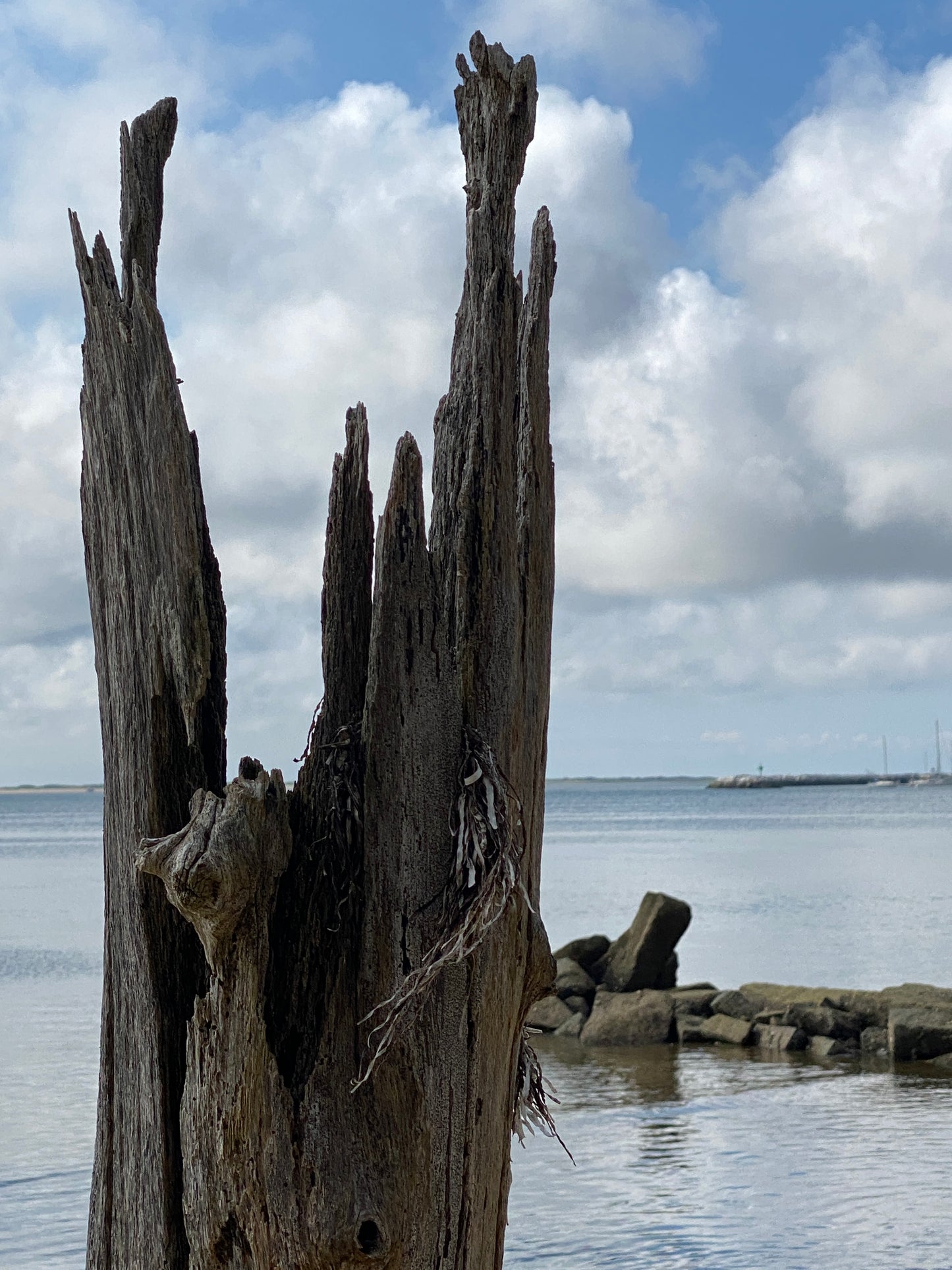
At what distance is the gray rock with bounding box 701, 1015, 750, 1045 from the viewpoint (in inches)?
795

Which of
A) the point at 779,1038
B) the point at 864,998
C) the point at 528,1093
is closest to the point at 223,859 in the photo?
the point at 528,1093

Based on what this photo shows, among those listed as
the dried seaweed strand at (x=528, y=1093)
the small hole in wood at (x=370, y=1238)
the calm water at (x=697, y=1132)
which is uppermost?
the dried seaweed strand at (x=528, y=1093)

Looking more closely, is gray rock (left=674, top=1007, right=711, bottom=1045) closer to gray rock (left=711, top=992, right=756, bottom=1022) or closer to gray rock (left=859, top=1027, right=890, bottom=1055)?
gray rock (left=711, top=992, right=756, bottom=1022)

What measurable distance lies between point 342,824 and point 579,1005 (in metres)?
18.0

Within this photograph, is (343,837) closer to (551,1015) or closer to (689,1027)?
(689,1027)

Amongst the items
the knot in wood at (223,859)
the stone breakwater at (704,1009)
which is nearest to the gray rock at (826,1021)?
the stone breakwater at (704,1009)

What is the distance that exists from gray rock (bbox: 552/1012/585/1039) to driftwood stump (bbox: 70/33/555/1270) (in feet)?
54.2

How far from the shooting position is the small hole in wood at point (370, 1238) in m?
4.40

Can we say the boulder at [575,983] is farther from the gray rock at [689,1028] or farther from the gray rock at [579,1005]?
the gray rock at [689,1028]

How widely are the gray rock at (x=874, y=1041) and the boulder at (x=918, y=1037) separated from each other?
0.50m

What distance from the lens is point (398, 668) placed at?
4.65m

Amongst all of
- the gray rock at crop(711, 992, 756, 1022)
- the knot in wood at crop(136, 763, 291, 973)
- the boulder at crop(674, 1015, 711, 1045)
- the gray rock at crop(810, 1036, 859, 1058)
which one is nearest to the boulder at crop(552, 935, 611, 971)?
the boulder at crop(674, 1015, 711, 1045)

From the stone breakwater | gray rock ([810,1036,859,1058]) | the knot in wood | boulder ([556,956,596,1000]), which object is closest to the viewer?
the knot in wood

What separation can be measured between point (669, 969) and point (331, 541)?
18.8m
